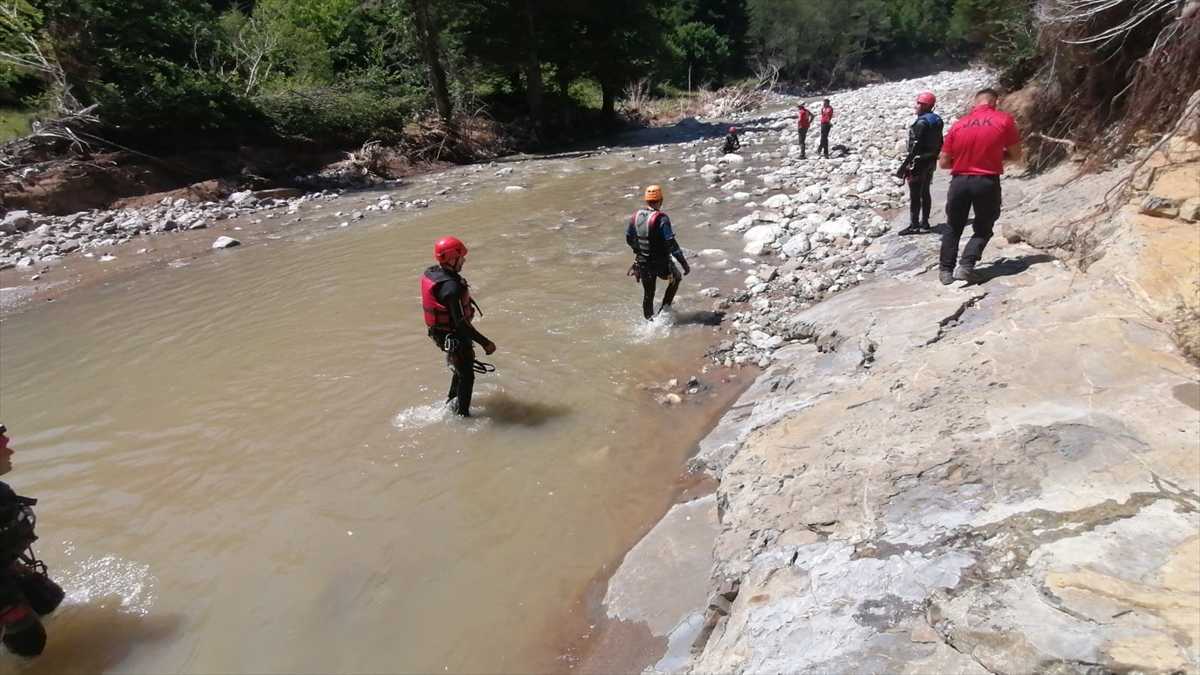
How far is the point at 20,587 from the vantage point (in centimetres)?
380

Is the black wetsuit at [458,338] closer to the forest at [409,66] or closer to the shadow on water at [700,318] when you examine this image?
A: the shadow on water at [700,318]

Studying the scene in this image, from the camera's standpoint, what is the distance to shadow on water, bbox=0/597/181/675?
3969 millimetres

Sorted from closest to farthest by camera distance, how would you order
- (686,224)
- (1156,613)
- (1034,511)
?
Answer: (1156,613) → (1034,511) → (686,224)

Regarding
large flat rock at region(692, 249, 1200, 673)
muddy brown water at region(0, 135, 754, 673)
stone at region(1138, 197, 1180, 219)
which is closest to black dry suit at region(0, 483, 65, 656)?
muddy brown water at region(0, 135, 754, 673)

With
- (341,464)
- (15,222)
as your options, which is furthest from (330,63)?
(341,464)

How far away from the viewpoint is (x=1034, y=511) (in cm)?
283

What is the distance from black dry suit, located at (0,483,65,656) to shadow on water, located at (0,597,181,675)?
15 cm

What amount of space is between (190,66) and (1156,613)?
24532 millimetres

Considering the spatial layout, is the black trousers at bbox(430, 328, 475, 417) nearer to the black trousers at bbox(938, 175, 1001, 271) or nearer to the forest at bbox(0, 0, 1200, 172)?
the black trousers at bbox(938, 175, 1001, 271)

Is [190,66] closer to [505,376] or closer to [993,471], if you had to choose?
[505,376]

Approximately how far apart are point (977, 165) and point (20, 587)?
753cm

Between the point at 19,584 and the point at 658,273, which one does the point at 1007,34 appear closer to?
the point at 658,273

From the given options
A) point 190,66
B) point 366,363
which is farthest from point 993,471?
point 190,66

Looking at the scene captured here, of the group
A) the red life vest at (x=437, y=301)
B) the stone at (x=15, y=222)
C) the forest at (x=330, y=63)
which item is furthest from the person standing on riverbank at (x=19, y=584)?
the stone at (x=15, y=222)
